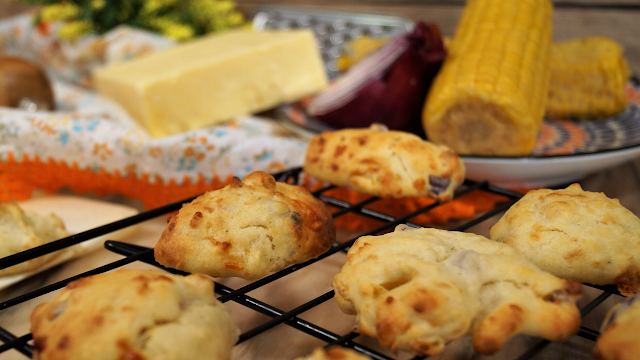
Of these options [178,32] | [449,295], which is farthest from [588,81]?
[178,32]

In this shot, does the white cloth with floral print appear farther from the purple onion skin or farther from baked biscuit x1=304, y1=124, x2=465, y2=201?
baked biscuit x1=304, y1=124, x2=465, y2=201

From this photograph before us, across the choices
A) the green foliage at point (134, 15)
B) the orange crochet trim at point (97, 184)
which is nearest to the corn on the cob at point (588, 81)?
the orange crochet trim at point (97, 184)

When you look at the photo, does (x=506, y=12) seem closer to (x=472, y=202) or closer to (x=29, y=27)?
(x=472, y=202)

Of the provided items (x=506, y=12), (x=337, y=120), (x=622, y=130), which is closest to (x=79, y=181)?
(x=337, y=120)

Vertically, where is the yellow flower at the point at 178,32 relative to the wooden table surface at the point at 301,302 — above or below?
above

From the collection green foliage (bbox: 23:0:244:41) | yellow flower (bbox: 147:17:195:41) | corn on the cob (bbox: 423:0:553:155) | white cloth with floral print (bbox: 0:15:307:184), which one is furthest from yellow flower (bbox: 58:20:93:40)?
corn on the cob (bbox: 423:0:553:155)

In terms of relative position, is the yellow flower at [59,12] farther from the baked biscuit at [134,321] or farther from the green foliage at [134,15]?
the baked biscuit at [134,321]
